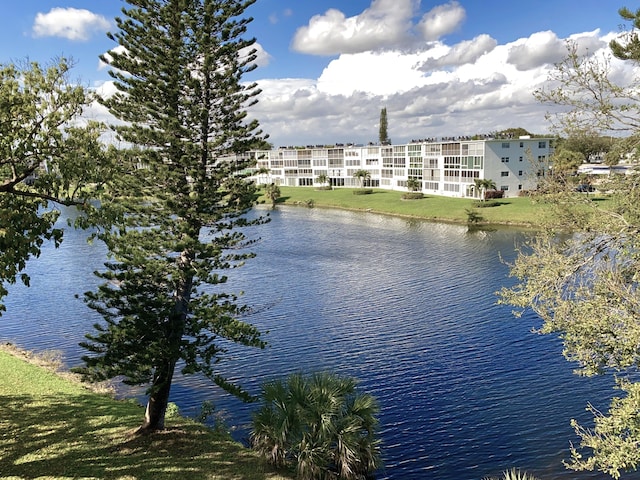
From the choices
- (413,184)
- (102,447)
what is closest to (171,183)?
(102,447)

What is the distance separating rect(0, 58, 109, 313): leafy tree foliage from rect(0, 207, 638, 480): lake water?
1097 centimetres

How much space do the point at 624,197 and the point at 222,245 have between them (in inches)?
516

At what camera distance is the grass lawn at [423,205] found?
224 ft

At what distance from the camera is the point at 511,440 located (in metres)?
17.9

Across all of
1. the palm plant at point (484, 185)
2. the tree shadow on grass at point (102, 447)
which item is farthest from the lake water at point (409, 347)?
the palm plant at point (484, 185)

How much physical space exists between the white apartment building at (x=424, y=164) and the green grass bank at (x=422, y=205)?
395 centimetres

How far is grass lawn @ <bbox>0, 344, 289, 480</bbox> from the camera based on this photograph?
44.7 ft

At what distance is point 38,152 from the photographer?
1148 cm

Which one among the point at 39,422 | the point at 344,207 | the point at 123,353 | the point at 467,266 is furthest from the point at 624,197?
the point at 344,207

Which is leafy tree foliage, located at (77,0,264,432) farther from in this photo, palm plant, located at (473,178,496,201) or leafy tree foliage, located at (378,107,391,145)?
leafy tree foliage, located at (378,107,391,145)

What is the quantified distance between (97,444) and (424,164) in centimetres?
8756

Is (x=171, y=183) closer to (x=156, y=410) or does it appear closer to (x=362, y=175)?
(x=156, y=410)

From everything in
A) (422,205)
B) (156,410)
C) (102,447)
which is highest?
(422,205)

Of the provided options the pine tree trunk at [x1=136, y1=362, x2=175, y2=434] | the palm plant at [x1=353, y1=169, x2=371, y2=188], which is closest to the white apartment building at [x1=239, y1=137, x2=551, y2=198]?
the palm plant at [x1=353, y1=169, x2=371, y2=188]
